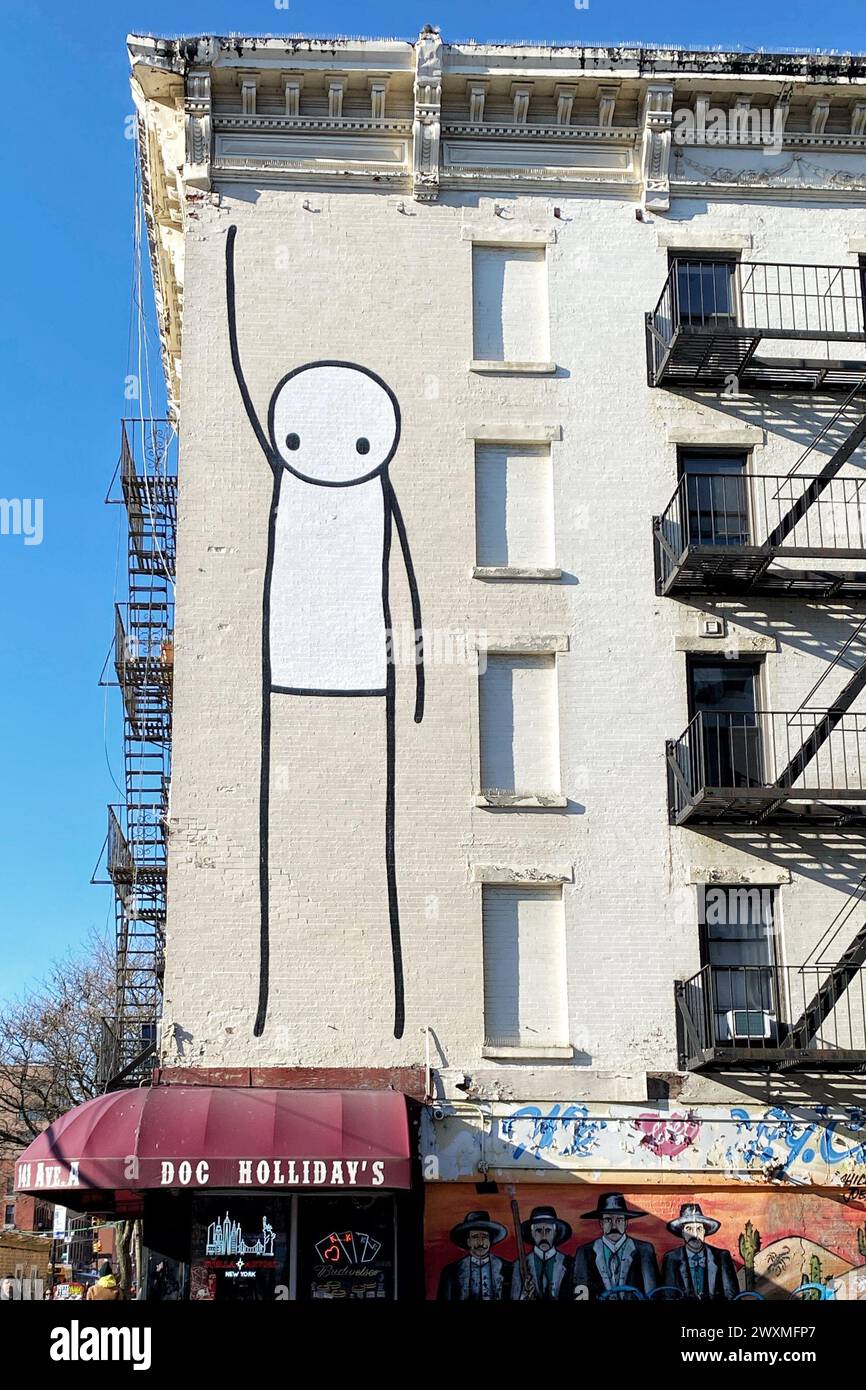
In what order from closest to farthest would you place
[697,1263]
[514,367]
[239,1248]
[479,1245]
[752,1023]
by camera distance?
[239,1248]
[479,1245]
[697,1263]
[752,1023]
[514,367]

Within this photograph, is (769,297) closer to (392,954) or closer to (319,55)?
(319,55)

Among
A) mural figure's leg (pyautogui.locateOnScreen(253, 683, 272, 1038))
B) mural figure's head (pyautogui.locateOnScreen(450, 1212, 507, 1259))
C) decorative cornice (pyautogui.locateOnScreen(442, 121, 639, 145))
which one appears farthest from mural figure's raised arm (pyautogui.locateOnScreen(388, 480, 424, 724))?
mural figure's head (pyautogui.locateOnScreen(450, 1212, 507, 1259))

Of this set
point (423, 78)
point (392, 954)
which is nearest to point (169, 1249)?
point (392, 954)

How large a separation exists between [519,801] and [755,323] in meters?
8.04

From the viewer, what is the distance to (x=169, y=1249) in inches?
781

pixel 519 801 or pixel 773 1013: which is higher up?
pixel 519 801

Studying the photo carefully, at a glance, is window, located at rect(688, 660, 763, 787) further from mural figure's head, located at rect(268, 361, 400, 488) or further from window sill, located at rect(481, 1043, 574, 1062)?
mural figure's head, located at rect(268, 361, 400, 488)

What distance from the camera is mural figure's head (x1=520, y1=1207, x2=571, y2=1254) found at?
795 inches

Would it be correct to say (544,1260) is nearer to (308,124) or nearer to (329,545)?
(329,545)

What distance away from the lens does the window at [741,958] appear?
2116cm

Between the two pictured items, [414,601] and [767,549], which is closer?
[767,549]

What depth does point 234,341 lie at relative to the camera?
76.7ft

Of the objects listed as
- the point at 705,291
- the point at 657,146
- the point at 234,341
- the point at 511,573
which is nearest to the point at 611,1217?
the point at 511,573

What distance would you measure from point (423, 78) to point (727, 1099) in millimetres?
14957
